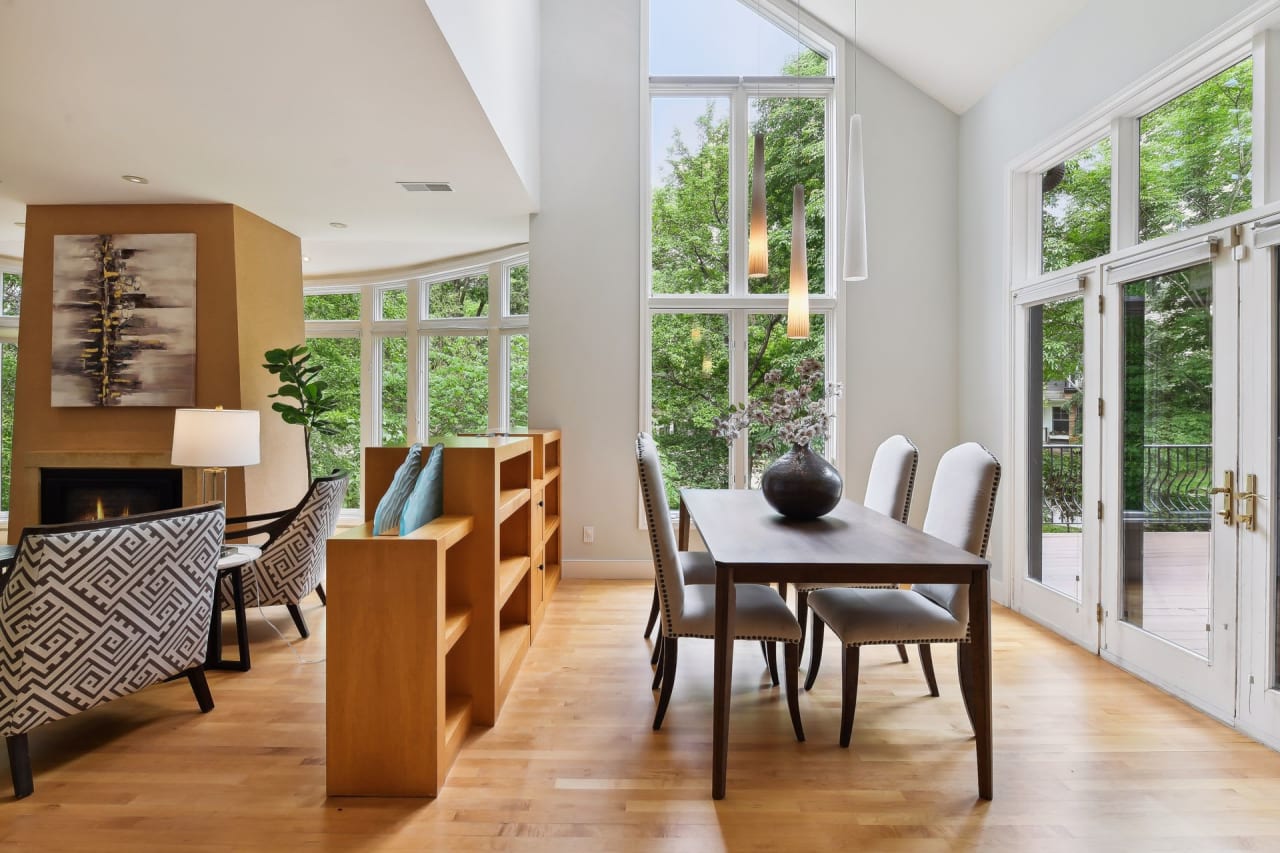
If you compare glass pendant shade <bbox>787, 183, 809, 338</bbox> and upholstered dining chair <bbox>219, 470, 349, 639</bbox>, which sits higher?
glass pendant shade <bbox>787, 183, 809, 338</bbox>

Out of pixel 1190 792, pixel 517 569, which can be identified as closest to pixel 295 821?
pixel 517 569

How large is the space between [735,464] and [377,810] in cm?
333

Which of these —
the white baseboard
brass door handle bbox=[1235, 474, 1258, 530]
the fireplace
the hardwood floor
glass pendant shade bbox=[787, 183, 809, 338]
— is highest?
glass pendant shade bbox=[787, 183, 809, 338]

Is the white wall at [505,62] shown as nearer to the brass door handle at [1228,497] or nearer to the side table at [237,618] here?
the side table at [237,618]

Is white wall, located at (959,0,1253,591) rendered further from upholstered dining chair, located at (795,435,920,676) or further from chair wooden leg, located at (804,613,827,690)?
chair wooden leg, located at (804,613,827,690)

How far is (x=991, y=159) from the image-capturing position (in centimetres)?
425

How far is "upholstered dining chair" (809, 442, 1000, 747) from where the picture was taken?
229 centimetres

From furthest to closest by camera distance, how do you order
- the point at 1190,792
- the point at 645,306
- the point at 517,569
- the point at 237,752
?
the point at 645,306 < the point at 517,569 < the point at 237,752 < the point at 1190,792

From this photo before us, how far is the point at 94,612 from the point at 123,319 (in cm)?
316

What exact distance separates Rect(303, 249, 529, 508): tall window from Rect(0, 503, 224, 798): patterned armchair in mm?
3735

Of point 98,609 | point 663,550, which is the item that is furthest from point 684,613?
point 98,609

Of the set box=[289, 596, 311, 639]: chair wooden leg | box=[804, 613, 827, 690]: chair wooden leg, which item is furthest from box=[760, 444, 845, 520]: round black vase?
box=[289, 596, 311, 639]: chair wooden leg

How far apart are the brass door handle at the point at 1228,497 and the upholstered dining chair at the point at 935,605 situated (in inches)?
37.6

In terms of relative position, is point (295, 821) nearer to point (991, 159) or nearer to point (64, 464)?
point (64, 464)
